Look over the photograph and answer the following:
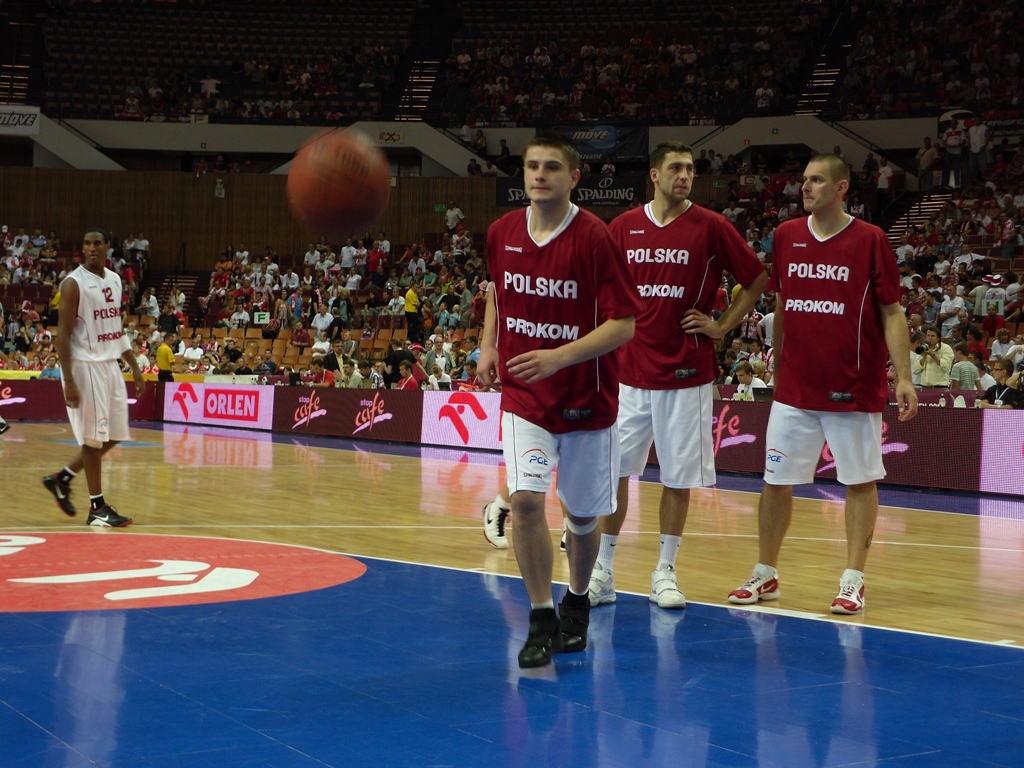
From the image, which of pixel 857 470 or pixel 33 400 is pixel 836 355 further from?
pixel 33 400

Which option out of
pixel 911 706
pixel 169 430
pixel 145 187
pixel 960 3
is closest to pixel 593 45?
pixel 960 3

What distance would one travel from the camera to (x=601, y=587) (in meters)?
5.35

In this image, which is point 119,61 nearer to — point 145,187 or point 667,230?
point 145,187

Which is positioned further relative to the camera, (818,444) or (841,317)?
(818,444)

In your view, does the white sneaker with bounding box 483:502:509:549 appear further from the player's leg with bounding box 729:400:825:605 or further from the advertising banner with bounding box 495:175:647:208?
the advertising banner with bounding box 495:175:647:208

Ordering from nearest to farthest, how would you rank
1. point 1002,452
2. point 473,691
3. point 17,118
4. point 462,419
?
point 473,691, point 1002,452, point 462,419, point 17,118

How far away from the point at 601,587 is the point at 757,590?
2.40ft

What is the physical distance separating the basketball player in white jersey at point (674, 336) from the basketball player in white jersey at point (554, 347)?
0.93m

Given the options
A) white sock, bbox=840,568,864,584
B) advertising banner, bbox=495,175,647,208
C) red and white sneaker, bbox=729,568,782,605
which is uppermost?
advertising banner, bbox=495,175,647,208

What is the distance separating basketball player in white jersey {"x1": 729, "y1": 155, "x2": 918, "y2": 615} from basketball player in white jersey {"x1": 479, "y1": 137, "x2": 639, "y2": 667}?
133 centimetres

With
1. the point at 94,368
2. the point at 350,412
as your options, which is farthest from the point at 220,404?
the point at 94,368

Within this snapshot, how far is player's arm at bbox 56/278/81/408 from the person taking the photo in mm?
7363

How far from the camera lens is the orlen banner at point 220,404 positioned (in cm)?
1900

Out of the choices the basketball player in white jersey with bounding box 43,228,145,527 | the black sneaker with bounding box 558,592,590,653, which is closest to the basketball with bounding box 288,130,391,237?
the basketball player in white jersey with bounding box 43,228,145,527
